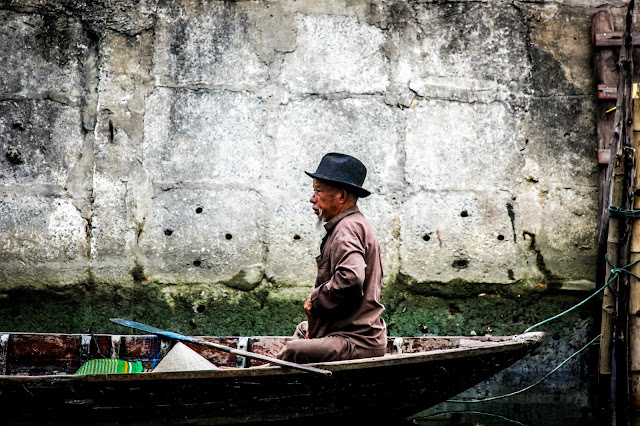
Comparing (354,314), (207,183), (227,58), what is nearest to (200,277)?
(207,183)

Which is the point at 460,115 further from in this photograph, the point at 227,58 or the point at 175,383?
the point at 175,383

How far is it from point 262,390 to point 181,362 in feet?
2.02

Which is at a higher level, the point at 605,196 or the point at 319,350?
the point at 605,196

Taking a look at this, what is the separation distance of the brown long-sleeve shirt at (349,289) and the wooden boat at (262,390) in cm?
21

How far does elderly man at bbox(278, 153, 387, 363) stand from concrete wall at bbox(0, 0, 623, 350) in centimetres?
202

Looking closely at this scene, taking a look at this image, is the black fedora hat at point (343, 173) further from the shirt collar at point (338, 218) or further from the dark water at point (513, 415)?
the dark water at point (513, 415)

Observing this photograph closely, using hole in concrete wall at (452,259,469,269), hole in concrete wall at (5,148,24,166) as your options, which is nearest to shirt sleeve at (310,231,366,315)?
hole in concrete wall at (452,259,469,269)

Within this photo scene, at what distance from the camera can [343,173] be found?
16.0ft

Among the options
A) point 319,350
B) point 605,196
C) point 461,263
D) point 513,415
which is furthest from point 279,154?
point 513,415

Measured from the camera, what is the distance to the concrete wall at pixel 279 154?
6.95m

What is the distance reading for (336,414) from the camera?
202 inches

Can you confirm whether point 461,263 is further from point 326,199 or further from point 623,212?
point 326,199

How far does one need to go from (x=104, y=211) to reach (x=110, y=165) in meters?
0.43

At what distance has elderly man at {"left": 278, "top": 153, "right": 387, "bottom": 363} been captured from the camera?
4.70m
